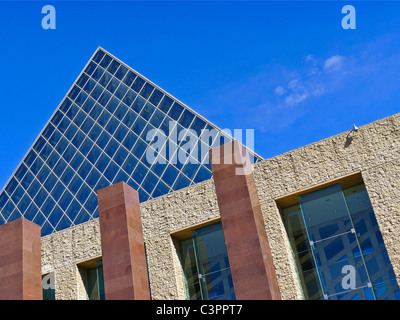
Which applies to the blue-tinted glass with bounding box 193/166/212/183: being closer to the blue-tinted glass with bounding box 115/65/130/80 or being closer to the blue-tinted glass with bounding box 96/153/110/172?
the blue-tinted glass with bounding box 96/153/110/172

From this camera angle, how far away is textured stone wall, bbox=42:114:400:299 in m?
17.4

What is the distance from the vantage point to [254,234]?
16422 millimetres

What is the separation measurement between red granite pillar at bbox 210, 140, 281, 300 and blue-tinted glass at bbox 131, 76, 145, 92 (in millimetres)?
28108

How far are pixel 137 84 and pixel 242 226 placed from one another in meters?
30.6

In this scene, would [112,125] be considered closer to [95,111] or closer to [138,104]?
[138,104]

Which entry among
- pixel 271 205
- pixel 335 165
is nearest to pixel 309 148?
pixel 335 165

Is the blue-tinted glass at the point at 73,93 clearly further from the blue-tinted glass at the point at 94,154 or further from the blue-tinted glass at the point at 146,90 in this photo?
the blue-tinted glass at the point at 94,154

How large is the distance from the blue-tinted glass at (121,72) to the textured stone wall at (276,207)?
89.0 feet

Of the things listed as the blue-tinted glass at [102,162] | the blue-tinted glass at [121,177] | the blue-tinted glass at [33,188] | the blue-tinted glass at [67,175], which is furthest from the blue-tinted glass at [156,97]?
the blue-tinted glass at [33,188]

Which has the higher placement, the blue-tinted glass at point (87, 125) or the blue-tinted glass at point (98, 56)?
the blue-tinted glass at point (98, 56)

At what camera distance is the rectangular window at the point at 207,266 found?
60.8 feet

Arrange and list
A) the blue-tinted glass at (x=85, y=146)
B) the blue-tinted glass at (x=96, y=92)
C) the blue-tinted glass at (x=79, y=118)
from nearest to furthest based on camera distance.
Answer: the blue-tinted glass at (x=85, y=146) → the blue-tinted glass at (x=79, y=118) → the blue-tinted glass at (x=96, y=92)

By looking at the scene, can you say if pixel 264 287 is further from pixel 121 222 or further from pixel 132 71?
pixel 132 71

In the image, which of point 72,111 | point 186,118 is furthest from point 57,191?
point 186,118
